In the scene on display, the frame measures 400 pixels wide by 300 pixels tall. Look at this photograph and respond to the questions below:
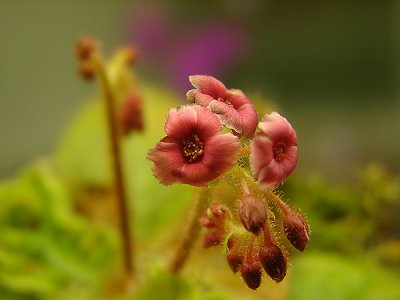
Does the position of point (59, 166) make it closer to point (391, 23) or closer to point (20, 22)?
point (20, 22)

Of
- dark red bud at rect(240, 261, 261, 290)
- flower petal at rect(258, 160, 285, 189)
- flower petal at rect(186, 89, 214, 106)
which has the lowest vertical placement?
dark red bud at rect(240, 261, 261, 290)

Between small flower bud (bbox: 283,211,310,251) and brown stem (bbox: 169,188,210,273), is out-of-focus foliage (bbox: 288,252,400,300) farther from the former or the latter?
small flower bud (bbox: 283,211,310,251)

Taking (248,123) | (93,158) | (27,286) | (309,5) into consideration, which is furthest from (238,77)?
(248,123)

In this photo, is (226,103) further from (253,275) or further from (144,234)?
(144,234)

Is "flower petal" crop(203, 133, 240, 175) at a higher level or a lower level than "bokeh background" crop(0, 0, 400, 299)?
lower

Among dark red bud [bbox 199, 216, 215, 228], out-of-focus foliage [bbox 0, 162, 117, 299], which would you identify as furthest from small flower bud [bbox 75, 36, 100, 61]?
A: dark red bud [bbox 199, 216, 215, 228]

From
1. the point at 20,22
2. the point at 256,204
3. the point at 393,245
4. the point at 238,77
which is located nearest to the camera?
the point at 256,204

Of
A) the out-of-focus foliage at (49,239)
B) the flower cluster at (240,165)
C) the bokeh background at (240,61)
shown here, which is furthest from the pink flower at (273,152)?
the bokeh background at (240,61)
